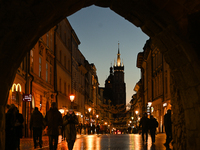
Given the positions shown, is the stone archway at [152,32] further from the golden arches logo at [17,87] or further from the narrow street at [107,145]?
the golden arches logo at [17,87]

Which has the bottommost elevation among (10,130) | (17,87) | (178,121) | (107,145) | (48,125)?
(107,145)

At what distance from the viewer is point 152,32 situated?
1073cm

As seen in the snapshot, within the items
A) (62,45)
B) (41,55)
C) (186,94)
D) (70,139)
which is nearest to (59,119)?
(70,139)

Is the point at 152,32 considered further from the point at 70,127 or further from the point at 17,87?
the point at 17,87

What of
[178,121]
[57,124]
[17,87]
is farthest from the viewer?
[17,87]

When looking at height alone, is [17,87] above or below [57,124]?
above

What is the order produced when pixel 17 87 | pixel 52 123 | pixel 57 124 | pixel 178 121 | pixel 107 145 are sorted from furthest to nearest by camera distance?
pixel 17 87 < pixel 107 145 < pixel 57 124 < pixel 52 123 < pixel 178 121

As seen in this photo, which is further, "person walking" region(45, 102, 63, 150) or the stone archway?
"person walking" region(45, 102, 63, 150)

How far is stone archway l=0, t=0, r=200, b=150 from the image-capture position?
8320 mm

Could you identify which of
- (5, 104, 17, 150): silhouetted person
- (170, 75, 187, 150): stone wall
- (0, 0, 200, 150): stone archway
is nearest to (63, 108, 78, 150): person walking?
(5, 104, 17, 150): silhouetted person

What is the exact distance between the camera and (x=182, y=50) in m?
9.97

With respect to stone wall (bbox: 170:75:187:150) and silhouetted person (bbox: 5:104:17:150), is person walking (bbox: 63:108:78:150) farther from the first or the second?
stone wall (bbox: 170:75:187:150)

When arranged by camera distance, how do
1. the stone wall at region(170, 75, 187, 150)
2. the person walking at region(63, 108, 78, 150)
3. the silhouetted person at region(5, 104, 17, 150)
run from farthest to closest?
the person walking at region(63, 108, 78, 150)
the silhouetted person at region(5, 104, 17, 150)
the stone wall at region(170, 75, 187, 150)

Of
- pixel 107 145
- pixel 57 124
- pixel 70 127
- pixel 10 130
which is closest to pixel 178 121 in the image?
pixel 57 124
